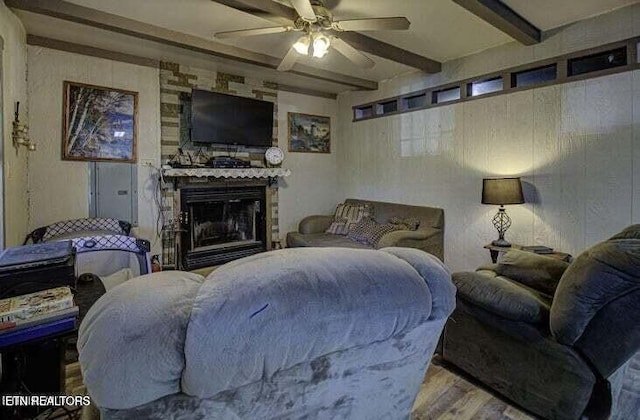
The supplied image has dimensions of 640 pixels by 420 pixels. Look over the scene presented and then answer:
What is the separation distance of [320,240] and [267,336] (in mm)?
3826

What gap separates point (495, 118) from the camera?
3.68m

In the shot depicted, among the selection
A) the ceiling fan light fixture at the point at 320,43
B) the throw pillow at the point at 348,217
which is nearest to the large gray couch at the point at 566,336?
the ceiling fan light fixture at the point at 320,43

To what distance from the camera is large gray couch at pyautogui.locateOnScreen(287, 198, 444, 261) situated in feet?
12.7

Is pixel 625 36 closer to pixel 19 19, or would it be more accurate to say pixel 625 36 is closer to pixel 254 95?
pixel 254 95

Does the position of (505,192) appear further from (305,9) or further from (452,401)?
(305,9)

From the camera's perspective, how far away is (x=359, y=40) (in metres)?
3.26

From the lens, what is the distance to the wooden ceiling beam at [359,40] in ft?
8.23

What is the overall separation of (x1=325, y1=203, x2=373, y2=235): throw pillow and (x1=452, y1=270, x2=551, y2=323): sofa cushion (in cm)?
289

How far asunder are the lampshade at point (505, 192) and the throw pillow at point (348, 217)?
1.87 m

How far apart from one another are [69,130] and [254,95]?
2.25 m

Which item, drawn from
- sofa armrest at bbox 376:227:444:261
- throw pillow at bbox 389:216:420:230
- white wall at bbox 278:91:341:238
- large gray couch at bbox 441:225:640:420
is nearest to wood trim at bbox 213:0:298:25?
large gray couch at bbox 441:225:640:420

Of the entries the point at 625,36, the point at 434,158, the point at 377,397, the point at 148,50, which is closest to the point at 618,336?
the point at 377,397

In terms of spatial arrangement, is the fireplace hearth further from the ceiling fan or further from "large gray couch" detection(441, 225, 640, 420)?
"large gray couch" detection(441, 225, 640, 420)

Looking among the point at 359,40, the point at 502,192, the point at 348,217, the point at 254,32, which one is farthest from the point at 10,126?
the point at 502,192
